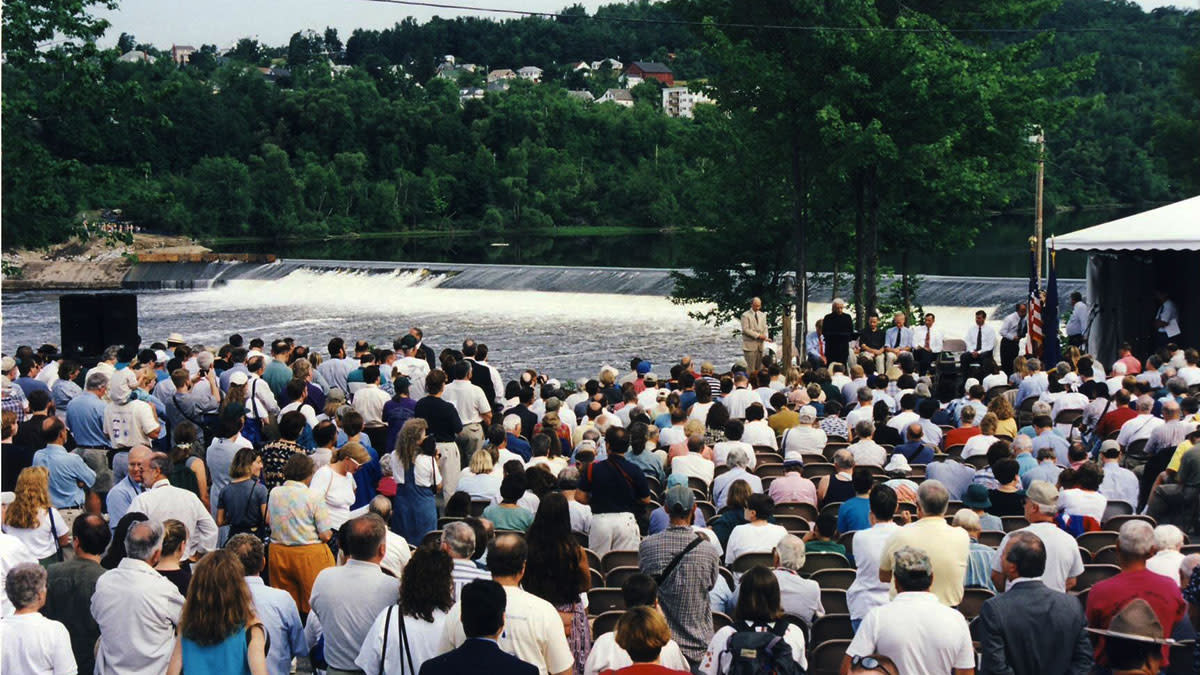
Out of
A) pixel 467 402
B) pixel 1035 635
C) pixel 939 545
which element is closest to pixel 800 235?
pixel 467 402

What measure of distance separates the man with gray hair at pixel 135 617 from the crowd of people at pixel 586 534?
0.03 feet

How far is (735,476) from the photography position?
10070 mm

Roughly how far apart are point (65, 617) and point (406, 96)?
12713 centimetres

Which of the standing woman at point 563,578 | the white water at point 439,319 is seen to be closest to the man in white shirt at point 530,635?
the standing woman at point 563,578

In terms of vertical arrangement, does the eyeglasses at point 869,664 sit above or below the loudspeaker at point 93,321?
below

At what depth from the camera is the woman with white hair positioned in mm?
7372

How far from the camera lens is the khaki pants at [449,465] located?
11.9 meters

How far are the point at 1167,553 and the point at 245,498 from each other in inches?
226

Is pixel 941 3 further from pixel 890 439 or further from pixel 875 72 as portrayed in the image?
pixel 890 439

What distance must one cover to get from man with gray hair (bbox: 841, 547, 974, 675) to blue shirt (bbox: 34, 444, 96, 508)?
6.41 meters

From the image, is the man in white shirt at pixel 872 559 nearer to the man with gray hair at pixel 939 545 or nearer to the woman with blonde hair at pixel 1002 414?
the man with gray hair at pixel 939 545

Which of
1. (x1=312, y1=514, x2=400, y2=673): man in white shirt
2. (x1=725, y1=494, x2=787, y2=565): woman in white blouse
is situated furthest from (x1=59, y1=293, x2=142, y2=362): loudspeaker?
(x1=312, y1=514, x2=400, y2=673): man in white shirt

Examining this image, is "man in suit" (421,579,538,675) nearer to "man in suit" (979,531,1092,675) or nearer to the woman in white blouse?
"man in suit" (979,531,1092,675)

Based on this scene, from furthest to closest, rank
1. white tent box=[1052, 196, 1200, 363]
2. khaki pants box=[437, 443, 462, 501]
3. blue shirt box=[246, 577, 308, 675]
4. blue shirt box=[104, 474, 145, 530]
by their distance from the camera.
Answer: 1. white tent box=[1052, 196, 1200, 363]
2. khaki pants box=[437, 443, 462, 501]
3. blue shirt box=[104, 474, 145, 530]
4. blue shirt box=[246, 577, 308, 675]
